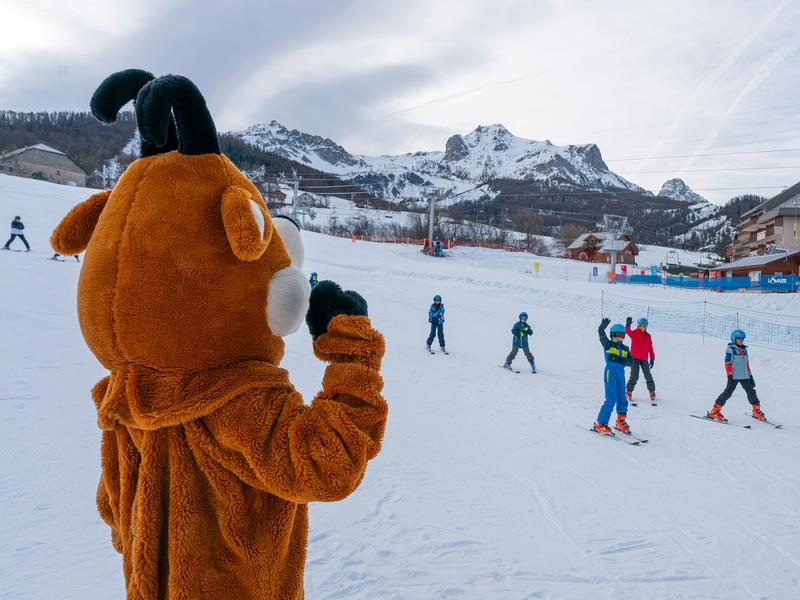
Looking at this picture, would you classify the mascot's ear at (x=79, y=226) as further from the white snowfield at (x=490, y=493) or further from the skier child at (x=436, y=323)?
the skier child at (x=436, y=323)

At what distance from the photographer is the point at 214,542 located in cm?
134

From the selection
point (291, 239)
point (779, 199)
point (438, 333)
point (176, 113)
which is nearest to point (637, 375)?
point (438, 333)

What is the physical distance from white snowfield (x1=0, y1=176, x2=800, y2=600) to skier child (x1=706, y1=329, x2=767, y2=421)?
1.19 feet

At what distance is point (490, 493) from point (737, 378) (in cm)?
602

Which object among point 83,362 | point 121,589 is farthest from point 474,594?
point 83,362

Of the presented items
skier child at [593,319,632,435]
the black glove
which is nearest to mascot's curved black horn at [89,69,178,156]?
the black glove

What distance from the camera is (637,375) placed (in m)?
9.73

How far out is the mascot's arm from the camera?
1200 mm

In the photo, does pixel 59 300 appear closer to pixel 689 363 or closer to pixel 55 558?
pixel 55 558

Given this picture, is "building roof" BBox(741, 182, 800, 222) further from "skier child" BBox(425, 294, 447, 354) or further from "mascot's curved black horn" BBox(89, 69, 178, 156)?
"mascot's curved black horn" BBox(89, 69, 178, 156)

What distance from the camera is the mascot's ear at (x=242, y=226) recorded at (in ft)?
4.13

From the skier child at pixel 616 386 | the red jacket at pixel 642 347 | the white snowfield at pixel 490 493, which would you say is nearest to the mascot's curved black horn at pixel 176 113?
the white snowfield at pixel 490 493

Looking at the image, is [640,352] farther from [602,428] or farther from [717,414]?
[602,428]

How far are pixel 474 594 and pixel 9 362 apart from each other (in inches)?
274
